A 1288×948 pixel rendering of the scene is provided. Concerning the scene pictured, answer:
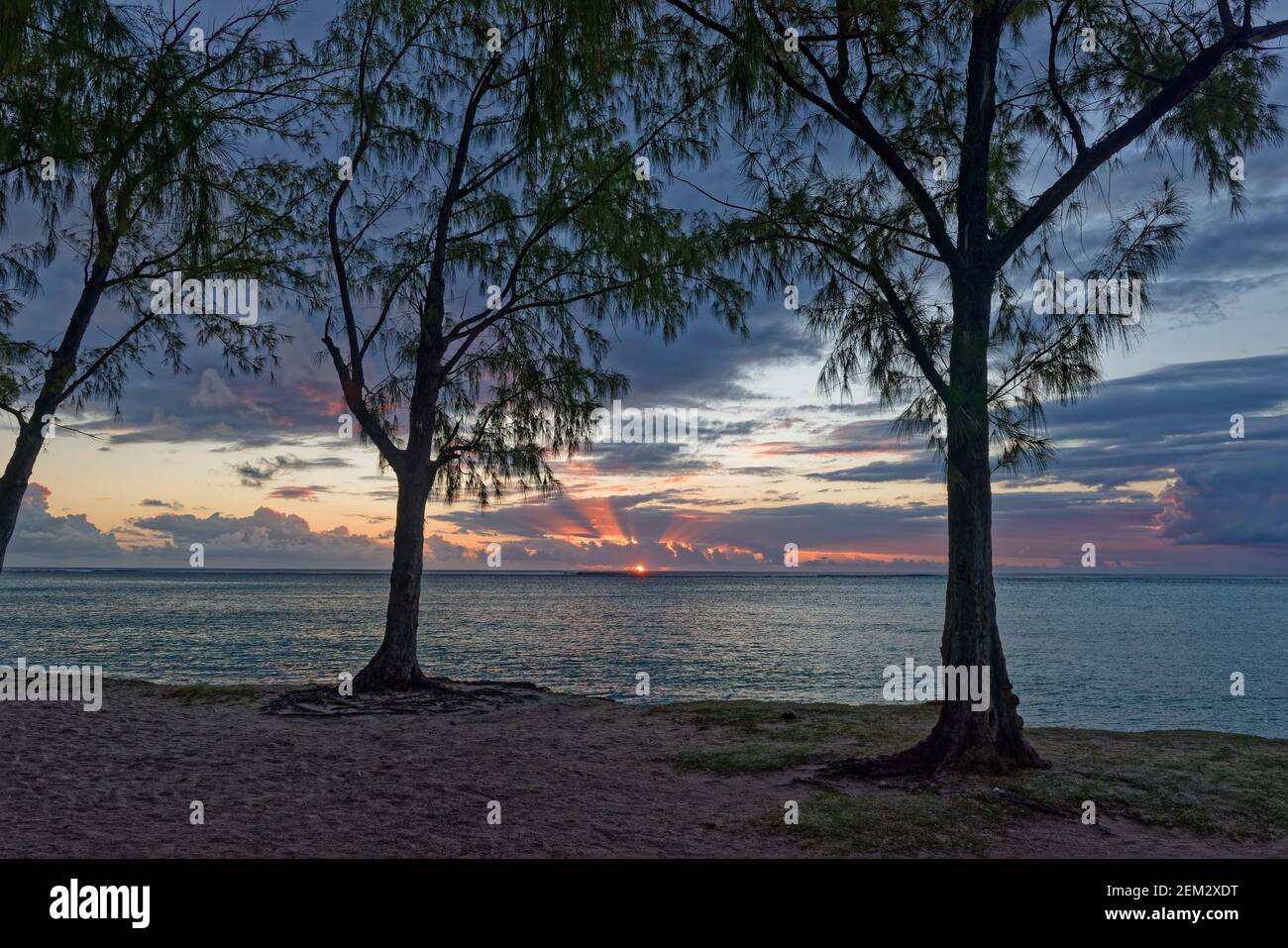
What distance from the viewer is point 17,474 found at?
526 inches

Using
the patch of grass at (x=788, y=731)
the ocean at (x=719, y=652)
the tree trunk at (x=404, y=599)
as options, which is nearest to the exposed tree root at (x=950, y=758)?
the patch of grass at (x=788, y=731)

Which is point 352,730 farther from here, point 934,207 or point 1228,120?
point 1228,120

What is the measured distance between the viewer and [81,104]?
834cm

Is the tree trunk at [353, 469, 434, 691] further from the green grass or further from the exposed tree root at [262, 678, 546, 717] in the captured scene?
the green grass

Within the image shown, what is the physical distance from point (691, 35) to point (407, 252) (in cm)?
970

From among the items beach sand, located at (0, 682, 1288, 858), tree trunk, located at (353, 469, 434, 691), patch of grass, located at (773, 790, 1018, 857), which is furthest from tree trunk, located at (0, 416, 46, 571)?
patch of grass, located at (773, 790, 1018, 857)

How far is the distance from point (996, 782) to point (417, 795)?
6.71m

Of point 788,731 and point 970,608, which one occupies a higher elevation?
point 970,608

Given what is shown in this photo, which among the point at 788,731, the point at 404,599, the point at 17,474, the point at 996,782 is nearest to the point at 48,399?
the point at 17,474

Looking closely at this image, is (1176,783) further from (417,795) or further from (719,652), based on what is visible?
(719,652)

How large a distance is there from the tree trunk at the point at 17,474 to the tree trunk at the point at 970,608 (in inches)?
483

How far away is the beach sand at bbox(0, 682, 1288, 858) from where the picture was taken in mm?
8258

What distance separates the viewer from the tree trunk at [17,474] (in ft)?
43.7
